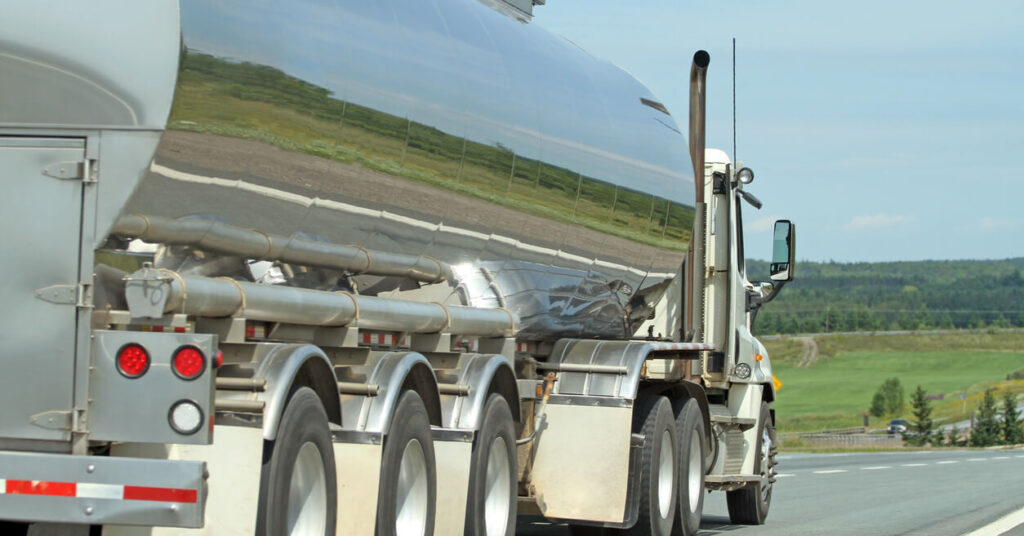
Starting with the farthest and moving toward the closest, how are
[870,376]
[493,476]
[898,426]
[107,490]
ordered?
[870,376], [898,426], [493,476], [107,490]

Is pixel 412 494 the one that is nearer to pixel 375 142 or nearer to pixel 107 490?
pixel 375 142

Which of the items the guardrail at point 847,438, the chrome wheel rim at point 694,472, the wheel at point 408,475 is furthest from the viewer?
the guardrail at point 847,438

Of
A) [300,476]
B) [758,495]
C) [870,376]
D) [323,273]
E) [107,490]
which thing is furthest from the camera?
[870,376]

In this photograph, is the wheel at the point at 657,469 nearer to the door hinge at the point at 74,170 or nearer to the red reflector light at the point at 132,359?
the red reflector light at the point at 132,359

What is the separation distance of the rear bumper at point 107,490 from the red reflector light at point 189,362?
0.32 metres

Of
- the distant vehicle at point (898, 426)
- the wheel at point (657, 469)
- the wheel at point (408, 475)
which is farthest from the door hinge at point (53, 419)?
the distant vehicle at point (898, 426)

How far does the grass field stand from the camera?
13900 cm

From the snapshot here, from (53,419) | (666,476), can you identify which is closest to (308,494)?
(53,419)

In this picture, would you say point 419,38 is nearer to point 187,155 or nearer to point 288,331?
point 288,331

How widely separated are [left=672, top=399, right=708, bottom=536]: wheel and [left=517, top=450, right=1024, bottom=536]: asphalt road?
1.27 m

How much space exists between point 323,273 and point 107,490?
2.09 m

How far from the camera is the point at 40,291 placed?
564 centimetres

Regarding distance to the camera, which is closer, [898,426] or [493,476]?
[493,476]

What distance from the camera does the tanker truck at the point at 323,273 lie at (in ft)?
18.4
